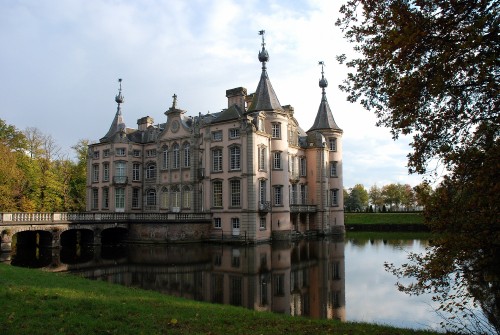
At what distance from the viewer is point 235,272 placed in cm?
2044

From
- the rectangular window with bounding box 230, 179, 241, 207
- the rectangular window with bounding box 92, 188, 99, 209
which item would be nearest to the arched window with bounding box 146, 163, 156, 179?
the rectangular window with bounding box 92, 188, 99, 209

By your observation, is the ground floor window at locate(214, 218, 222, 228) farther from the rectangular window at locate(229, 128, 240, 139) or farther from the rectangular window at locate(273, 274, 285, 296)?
the rectangular window at locate(273, 274, 285, 296)

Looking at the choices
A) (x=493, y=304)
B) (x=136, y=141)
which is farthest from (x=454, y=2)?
(x=136, y=141)

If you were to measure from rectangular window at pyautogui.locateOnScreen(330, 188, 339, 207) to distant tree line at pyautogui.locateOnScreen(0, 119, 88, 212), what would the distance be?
29.0 m

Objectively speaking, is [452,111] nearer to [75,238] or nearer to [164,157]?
[75,238]

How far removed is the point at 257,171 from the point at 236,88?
877 cm

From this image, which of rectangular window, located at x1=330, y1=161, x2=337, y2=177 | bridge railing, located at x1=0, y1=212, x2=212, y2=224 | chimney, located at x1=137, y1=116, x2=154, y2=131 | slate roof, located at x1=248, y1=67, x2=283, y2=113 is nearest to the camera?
bridge railing, located at x1=0, y1=212, x2=212, y2=224

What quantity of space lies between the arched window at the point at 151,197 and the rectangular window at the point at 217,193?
32.2ft

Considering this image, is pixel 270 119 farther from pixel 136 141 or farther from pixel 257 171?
pixel 136 141

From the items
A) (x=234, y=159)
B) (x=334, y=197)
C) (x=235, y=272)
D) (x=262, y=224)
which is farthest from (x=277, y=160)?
(x=235, y=272)

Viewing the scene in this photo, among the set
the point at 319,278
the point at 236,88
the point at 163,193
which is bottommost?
the point at 319,278

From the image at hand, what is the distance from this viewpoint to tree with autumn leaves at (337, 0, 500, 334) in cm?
608

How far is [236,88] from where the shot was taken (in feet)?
131

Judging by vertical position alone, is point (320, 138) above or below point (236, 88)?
below
